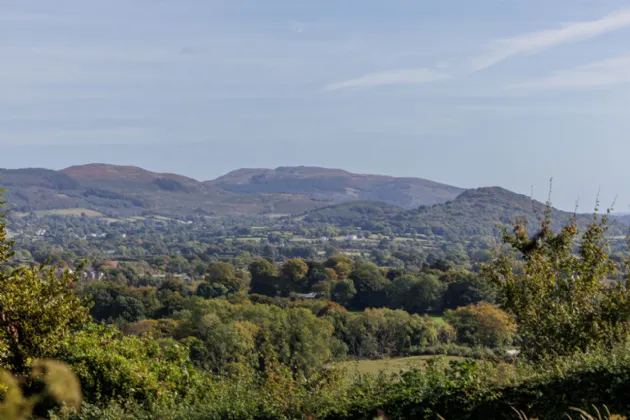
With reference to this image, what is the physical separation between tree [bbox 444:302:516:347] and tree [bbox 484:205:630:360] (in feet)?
76.9

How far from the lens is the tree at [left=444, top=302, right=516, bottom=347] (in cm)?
3562

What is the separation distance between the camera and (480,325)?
3894 cm

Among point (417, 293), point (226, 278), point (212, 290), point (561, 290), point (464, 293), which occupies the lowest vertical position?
Answer: point (212, 290)

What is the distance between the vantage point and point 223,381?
10.8 m

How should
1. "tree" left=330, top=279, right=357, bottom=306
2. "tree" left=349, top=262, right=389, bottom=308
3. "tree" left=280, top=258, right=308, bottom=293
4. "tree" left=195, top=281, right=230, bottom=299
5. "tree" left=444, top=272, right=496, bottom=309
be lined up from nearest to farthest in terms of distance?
"tree" left=444, top=272, right=496, bottom=309, "tree" left=330, top=279, right=357, bottom=306, "tree" left=349, top=262, right=389, bottom=308, "tree" left=195, top=281, right=230, bottom=299, "tree" left=280, top=258, right=308, bottom=293

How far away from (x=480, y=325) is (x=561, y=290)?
29.6 m

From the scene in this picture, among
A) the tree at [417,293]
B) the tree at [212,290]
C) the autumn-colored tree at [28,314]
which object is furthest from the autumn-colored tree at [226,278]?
the autumn-colored tree at [28,314]

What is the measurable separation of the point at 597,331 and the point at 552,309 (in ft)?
2.19

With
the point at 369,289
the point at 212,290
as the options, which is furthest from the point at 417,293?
the point at 212,290

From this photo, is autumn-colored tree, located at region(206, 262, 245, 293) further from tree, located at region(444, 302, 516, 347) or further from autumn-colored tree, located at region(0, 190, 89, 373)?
autumn-colored tree, located at region(0, 190, 89, 373)

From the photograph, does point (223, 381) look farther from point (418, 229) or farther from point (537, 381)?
point (418, 229)

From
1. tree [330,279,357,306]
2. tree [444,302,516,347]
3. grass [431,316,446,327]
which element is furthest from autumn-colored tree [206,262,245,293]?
tree [444,302,516,347]

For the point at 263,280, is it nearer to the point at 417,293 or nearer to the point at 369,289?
the point at 369,289

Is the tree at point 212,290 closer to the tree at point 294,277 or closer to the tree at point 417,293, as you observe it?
the tree at point 294,277
